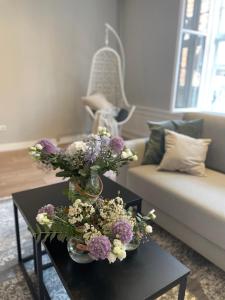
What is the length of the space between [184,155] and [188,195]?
0.39 metres

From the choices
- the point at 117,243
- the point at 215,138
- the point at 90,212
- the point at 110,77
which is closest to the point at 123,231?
the point at 117,243

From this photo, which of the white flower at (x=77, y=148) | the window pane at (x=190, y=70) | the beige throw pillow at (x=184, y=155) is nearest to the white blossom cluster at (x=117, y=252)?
the white flower at (x=77, y=148)

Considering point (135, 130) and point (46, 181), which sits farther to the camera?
point (135, 130)

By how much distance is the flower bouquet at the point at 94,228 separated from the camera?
2.66ft

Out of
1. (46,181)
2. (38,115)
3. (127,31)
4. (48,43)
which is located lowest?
(46,181)

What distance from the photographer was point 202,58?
321 centimetres

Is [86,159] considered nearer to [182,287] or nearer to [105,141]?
[105,141]

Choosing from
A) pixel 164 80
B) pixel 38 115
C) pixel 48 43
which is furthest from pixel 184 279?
pixel 48 43

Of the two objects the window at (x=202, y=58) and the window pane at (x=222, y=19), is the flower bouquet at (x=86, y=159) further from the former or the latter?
the window pane at (x=222, y=19)

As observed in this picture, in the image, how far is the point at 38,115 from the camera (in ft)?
12.6

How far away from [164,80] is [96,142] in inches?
115

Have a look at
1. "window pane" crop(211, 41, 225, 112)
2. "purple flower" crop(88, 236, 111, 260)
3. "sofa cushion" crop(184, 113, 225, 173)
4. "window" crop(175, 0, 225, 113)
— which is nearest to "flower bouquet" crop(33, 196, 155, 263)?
"purple flower" crop(88, 236, 111, 260)

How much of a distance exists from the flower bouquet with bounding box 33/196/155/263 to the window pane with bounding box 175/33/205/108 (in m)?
2.56

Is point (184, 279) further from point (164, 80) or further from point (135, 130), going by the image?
point (135, 130)
